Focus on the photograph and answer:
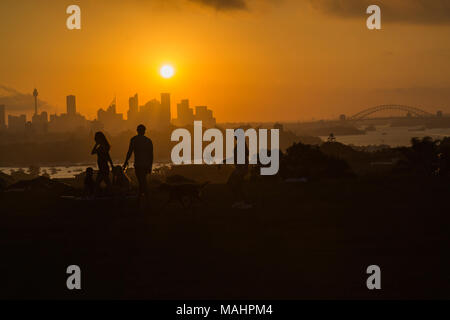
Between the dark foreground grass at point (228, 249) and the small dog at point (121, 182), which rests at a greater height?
the small dog at point (121, 182)

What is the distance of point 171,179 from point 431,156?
1633cm

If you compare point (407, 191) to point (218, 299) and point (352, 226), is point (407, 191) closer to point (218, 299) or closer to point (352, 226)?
point (352, 226)

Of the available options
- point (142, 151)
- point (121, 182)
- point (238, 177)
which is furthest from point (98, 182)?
point (238, 177)

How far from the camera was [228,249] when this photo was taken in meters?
10.9

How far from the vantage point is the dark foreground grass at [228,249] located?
8312 millimetres

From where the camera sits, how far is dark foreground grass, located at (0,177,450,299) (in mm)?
8312

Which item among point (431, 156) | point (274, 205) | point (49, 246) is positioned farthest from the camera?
point (431, 156)

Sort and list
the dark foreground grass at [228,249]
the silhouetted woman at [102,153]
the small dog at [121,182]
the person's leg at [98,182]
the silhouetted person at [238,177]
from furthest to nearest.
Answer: the small dog at [121,182] → the person's leg at [98,182] → the silhouetted woman at [102,153] → the silhouetted person at [238,177] → the dark foreground grass at [228,249]

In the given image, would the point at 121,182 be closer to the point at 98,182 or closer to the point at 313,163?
the point at 98,182

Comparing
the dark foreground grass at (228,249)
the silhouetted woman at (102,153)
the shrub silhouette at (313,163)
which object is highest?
the silhouetted woman at (102,153)

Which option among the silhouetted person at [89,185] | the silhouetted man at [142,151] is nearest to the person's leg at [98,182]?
the silhouetted person at [89,185]

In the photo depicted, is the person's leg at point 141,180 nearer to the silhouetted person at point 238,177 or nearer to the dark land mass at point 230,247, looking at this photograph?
the dark land mass at point 230,247

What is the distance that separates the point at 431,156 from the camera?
36.8m
